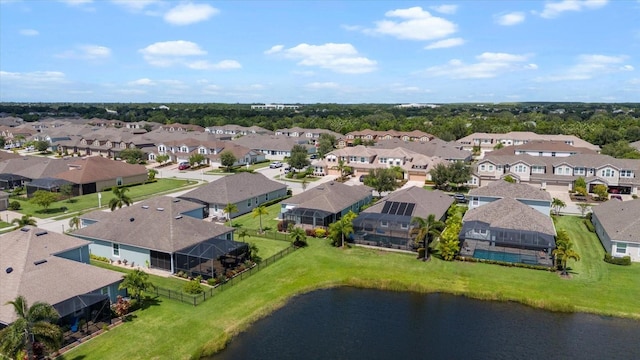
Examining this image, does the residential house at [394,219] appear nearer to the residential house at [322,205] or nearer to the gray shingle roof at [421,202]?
the gray shingle roof at [421,202]

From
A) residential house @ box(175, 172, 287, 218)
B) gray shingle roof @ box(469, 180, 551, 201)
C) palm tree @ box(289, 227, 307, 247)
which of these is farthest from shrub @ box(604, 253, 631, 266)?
residential house @ box(175, 172, 287, 218)

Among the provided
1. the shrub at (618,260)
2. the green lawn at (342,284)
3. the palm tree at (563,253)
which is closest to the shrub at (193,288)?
the green lawn at (342,284)

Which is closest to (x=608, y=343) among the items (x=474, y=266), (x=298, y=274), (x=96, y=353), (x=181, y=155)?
(x=474, y=266)

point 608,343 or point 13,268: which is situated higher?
point 13,268

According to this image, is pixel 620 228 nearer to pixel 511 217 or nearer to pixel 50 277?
pixel 511 217

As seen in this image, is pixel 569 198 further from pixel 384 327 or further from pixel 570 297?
pixel 384 327

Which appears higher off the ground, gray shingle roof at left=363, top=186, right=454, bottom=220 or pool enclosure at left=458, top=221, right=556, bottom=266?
gray shingle roof at left=363, top=186, right=454, bottom=220

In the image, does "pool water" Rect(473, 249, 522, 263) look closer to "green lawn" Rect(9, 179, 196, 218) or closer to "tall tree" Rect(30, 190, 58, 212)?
"green lawn" Rect(9, 179, 196, 218)
